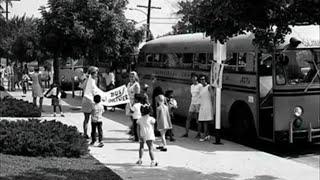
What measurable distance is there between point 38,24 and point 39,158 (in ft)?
37.4

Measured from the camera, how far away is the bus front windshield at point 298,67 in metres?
11.9

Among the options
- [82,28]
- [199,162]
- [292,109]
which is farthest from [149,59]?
[199,162]

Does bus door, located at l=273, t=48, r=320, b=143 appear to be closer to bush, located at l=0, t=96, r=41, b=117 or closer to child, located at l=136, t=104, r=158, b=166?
child, located at l=136, t=104, r=158, b=166

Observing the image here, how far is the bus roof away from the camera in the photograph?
12023 mm

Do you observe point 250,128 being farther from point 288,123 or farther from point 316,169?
point 316,169

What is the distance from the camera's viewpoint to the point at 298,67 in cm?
1203

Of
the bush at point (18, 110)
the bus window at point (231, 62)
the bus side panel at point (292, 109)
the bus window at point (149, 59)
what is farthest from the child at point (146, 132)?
the bus window at point (149, 59)

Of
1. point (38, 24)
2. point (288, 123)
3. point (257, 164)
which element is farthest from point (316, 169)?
point (38, 24)

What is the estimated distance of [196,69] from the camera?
621 inches

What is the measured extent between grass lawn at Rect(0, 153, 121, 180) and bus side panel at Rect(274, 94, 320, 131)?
4207mm

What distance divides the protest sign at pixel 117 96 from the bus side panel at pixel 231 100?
8.36 feet

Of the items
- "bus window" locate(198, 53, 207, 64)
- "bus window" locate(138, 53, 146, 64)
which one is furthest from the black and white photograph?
"bus window" locate(138, 53, 146, 64)

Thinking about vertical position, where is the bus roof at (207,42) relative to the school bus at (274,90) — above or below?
above

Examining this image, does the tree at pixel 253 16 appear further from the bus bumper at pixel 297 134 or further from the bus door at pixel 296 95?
the bus bumper at pixel 297 134
